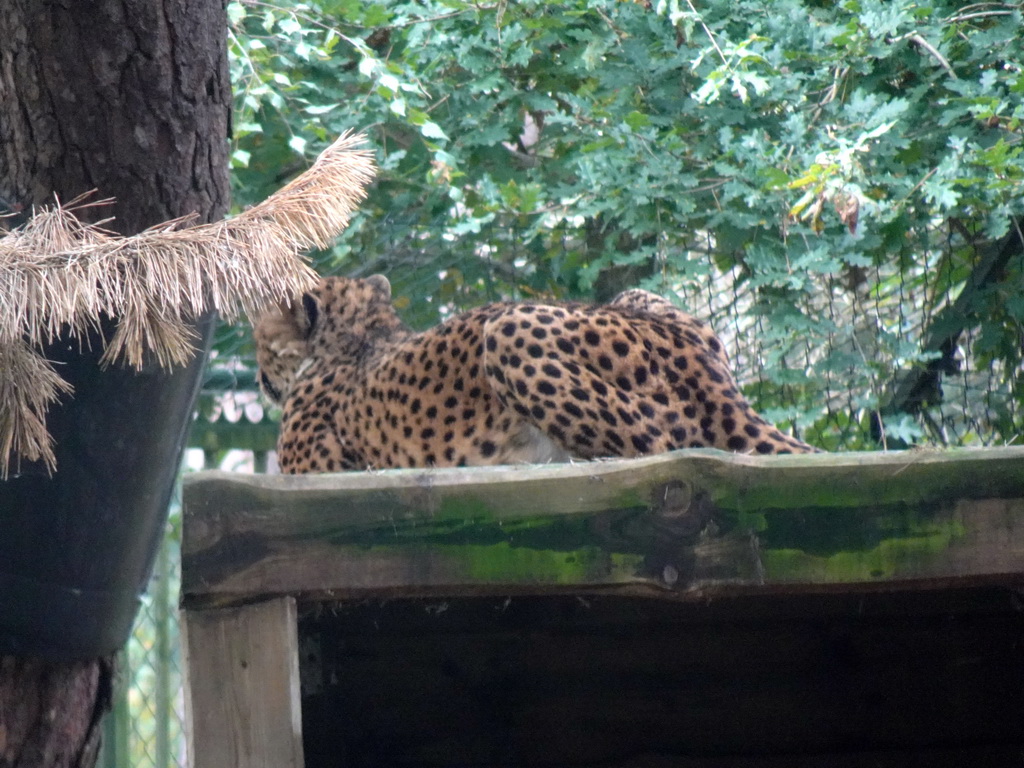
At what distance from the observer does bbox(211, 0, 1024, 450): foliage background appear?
3.93 metres

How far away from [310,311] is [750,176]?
149 centimetres

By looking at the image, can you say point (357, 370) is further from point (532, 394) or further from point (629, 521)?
point (629, 521)

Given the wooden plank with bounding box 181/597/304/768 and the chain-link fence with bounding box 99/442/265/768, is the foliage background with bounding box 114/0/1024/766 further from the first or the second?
the wooden plank with bounding box 181/597/304/768

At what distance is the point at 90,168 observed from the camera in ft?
9.35

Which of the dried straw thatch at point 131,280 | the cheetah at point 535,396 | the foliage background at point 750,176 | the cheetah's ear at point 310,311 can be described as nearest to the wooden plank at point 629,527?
the dried straw thatch at point 131,280

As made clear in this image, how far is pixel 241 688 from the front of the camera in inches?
73.5

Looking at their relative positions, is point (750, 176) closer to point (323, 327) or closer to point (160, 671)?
point (323, 327)

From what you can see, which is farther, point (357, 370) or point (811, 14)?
point (811, 14)

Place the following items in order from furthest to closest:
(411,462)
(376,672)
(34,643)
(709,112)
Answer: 1. (709,112)
2. (411,462)
3. (34,643)
4. (376,672)

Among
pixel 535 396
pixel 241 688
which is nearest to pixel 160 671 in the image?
pixel 535 396

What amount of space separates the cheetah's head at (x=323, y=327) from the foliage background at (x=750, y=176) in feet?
1.38

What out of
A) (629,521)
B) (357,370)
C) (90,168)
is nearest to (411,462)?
(357,370)

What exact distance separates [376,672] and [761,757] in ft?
2.58

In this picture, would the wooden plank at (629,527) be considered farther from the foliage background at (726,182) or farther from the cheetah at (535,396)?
the foliage background at (726,182)
